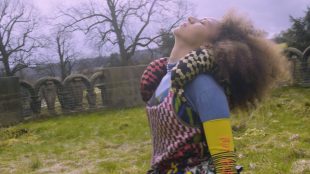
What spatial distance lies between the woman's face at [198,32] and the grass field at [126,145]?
2084mm

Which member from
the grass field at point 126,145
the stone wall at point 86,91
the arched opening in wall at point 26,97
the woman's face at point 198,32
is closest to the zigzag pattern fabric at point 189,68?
the woman's face at point 198,32

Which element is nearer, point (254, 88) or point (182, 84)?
point (182, 84)

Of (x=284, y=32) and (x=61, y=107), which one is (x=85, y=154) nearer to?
(x=61, y=107)

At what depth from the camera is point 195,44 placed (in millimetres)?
1708

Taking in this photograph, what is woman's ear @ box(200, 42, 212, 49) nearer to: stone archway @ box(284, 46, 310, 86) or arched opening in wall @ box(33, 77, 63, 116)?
arched opening in wall @ box(33, 77, 63, 116)

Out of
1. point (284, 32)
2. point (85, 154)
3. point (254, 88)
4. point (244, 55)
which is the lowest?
point (85, 154)

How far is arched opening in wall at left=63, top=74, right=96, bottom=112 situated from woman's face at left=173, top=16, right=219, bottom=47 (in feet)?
41.6

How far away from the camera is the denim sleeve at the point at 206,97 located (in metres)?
1.50

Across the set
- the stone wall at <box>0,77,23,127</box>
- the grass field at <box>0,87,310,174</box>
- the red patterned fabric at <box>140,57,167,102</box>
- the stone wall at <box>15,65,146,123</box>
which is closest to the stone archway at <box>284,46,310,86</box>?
the grass field at <box>0,87,310,174</box>

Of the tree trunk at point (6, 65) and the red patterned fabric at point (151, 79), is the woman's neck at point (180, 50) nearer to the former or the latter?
the red patterned fabric at point (151, 79)

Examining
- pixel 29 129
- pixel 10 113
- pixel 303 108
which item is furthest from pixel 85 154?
pixel 10 113

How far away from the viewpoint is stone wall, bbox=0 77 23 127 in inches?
489

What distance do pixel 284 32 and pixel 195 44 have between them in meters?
19.2

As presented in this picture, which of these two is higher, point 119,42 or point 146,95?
point 119,42
